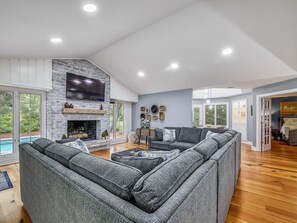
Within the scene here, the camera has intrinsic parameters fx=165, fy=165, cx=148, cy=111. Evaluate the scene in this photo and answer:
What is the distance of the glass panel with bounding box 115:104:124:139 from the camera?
7293 mm

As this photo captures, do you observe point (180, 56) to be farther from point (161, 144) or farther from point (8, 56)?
point (8, 56)

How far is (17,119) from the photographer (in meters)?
4.25

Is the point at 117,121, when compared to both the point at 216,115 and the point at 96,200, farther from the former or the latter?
the point at 96,200

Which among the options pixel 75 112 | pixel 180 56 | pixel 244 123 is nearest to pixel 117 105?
pixel 75 112

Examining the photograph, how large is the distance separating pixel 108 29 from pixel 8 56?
8.09 ft

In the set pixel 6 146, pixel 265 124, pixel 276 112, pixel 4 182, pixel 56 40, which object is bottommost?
pixel 4 182

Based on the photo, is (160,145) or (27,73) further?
(160,145)

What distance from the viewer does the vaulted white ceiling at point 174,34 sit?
2.45 metres

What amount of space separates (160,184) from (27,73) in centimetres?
483

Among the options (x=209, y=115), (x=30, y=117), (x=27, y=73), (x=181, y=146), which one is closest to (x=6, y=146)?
(x=30, y=117)

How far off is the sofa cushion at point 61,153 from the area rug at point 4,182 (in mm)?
1952

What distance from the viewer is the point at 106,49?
4762 mm

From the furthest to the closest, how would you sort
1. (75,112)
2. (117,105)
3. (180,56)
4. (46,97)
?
(117,105), (75,112), (46,97), (180,56)

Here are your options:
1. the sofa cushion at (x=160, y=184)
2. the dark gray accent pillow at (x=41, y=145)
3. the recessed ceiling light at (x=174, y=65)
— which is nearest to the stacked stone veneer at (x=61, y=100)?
the recessed ceiling light at (x=174, y=65)
